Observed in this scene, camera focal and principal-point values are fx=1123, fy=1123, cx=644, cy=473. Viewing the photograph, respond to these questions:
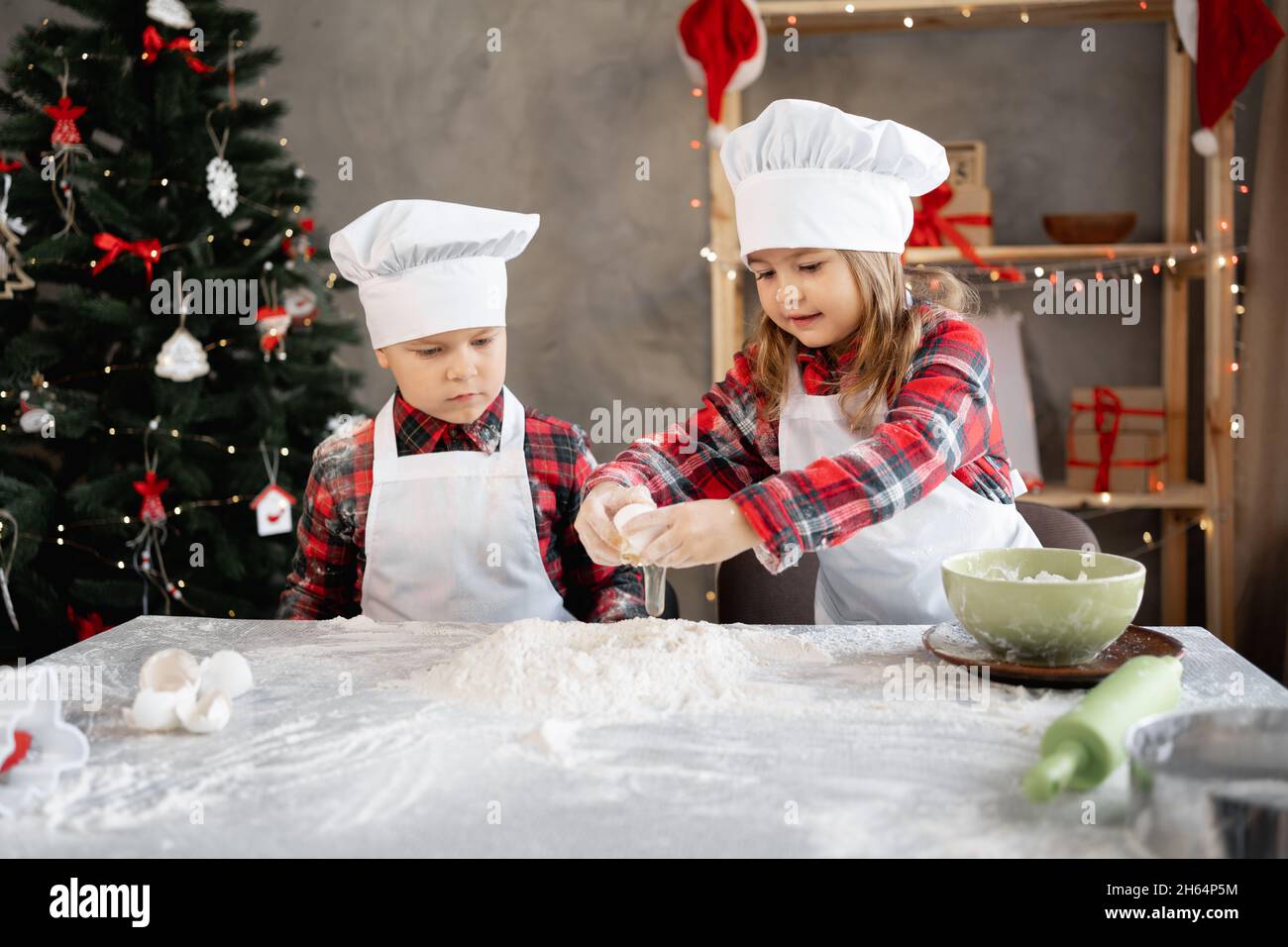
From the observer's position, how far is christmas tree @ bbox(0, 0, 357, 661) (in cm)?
241

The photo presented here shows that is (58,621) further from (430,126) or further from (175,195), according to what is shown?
(430,126)

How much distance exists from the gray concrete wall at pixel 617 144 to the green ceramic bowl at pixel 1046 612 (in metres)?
1.98

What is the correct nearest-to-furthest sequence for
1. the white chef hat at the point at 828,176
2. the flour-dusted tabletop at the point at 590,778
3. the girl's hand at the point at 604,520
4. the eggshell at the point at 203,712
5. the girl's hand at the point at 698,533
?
the flour-dusted tabletop at the point at 590,778, the eggshell at the point at 203,712, the girl's hand at the point at 698,533, the girl's hand at the point at 604,520, the white chef hat at the point at 828,176

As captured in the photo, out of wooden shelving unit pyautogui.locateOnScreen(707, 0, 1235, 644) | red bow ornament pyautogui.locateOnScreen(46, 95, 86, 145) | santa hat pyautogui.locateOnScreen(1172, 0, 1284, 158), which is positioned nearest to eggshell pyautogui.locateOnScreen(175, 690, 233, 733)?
red bow ornament pyautogui.locateOnScreen(46, 95, 86, 145)

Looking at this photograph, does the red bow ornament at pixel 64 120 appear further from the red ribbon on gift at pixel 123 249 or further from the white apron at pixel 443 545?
the white apron at pixel 443 545

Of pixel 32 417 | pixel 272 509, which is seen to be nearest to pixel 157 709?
pixel 272 509

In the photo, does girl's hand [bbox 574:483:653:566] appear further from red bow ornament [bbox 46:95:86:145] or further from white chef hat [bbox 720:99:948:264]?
red bow ornament [bbox 46:95:86:145]

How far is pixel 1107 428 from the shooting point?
2729 mm

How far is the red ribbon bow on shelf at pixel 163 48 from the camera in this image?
2.41 meters

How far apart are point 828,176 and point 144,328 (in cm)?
161

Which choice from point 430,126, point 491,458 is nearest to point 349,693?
point 491,458

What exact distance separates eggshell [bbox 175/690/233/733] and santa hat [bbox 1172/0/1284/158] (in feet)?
8.05

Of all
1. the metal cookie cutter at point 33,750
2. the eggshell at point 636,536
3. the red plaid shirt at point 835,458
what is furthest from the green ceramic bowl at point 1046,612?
the metal cookie cutter at point 33,750

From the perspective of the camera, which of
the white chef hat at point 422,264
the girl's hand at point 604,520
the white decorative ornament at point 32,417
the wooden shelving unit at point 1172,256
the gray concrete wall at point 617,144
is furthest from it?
the gray concrete wall at point 617,144
